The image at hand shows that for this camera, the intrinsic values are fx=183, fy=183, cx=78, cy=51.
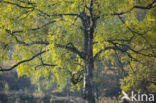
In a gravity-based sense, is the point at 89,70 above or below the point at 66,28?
below

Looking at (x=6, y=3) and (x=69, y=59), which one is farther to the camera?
(x=69, y=59)

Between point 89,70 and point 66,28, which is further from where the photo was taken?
point 89,70

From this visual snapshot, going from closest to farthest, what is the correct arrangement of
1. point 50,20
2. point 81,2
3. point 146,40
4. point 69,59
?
point 81,2, point 146,40, point 50,20, point 69,59

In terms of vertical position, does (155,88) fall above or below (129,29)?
below

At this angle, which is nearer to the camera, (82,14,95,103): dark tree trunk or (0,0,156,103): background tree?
(0,0,156,103): background tree

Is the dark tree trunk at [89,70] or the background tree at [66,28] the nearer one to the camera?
the background tree at [66,28]

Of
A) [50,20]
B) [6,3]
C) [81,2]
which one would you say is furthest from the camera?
[50,20]

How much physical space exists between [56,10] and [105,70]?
35714 millimetres

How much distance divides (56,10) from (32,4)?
94 centimetres

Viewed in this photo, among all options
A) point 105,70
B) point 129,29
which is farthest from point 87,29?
point 105,70

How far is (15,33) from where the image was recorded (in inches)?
300

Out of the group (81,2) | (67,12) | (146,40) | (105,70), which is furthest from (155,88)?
(105,70)

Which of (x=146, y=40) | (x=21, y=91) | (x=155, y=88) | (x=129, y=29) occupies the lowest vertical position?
(x=21, y=91)

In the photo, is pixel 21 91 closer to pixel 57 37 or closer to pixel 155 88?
pixel 155 88
